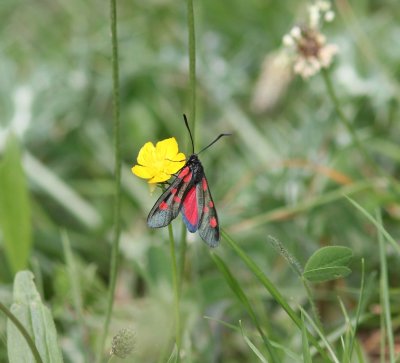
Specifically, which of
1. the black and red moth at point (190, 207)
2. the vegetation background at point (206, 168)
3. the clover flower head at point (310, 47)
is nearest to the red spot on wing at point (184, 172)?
the black and red moth at point (190, 207)

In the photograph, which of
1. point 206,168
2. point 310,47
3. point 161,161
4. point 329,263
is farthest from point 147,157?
point 206,168

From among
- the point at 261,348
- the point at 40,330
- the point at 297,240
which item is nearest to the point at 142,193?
the point at 297,240

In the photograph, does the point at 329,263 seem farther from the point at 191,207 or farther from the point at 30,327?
the point at 30,327

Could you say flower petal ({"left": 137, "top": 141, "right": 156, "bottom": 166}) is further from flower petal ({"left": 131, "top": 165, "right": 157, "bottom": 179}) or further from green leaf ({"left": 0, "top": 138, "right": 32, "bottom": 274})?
green leaf ({"left": 0, "top": 138, "right": 32, "bottom": 274})

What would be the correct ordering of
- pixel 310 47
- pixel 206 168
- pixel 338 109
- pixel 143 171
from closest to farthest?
pixel 143 171 < pixel 310 47 < pixel 338 109 < pixel 206 168

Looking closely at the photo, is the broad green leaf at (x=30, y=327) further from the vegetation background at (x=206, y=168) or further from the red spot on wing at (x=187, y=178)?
the red spot on wing at (x=187, y=178)

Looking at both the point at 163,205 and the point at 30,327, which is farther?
the point at 30,327
